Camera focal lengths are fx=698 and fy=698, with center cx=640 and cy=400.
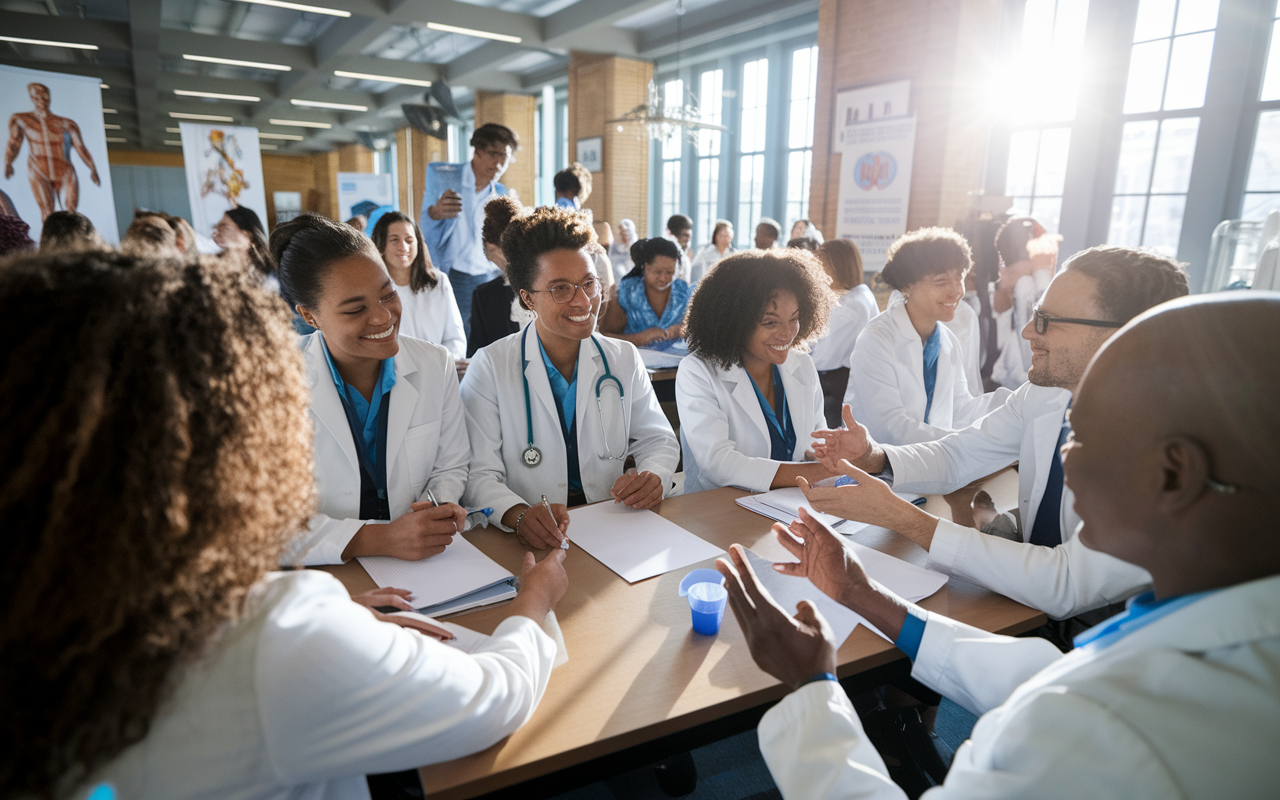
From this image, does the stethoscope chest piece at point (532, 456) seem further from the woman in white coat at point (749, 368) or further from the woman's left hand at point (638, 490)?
the woman in white coat at point (749, 368)

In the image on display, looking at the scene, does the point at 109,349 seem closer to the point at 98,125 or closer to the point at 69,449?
the point at 69,449

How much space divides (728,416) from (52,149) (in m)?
5.57

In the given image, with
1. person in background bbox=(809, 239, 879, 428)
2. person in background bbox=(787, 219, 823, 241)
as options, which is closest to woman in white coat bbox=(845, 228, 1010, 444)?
person in background bbox=(809, 239, 879, 428)

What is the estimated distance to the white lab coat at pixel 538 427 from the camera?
2.12 m

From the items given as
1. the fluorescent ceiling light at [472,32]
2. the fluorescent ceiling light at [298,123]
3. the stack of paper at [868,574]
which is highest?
the fluorescent ceiling light at [298,123]

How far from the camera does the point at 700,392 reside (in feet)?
7.59

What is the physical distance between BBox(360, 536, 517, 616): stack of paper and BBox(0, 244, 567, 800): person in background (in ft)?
1.64

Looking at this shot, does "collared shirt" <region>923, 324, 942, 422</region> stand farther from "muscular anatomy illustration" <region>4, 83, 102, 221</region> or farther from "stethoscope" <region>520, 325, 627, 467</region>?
"muscular anatomy illustration" <region>4, 83, 102, 221</region>

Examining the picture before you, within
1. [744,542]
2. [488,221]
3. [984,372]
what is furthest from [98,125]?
[984,372]

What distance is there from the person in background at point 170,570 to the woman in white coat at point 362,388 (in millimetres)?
985

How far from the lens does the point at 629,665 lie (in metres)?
1.16

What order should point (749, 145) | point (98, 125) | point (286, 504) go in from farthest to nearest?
point (749, 145)
point (98, 125)
point (286, 504)

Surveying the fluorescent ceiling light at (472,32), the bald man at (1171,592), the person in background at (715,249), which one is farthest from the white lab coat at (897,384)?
the fluorescent ceiling light at (472,32)

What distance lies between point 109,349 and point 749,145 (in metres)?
10.0
